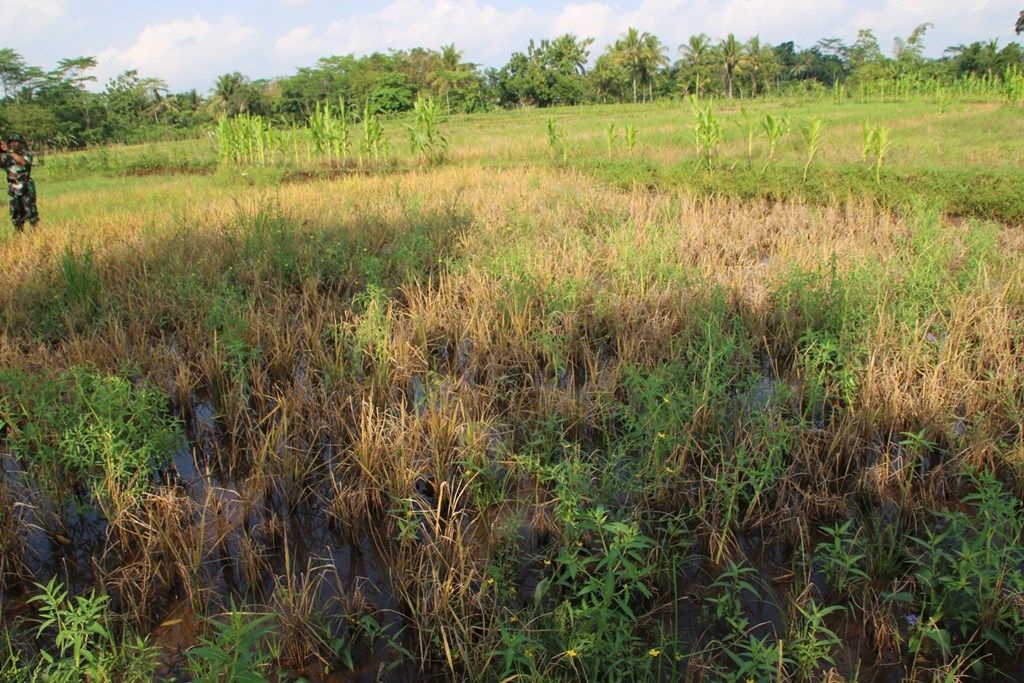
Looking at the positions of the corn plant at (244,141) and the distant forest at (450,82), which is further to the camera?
the distant forest at (450,82)

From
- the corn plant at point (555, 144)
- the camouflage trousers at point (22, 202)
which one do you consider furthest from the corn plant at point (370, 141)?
the camouflage trousers at point (22, 202)

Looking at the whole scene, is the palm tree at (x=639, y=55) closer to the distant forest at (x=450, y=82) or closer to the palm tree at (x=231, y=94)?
the distant forest at (x=450, y=82)

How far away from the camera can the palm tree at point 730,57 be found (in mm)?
50312

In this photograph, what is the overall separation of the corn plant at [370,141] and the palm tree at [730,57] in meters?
41.5

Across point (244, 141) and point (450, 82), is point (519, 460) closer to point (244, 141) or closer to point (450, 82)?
point (244, 141)

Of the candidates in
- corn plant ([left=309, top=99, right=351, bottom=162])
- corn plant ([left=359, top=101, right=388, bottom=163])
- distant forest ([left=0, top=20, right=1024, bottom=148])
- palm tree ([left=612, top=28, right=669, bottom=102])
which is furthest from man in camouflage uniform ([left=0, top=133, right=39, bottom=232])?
palm tree ([left=612, top=28, right=669, bottom=102])

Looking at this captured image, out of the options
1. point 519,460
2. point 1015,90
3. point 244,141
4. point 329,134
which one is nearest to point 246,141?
point 244,141

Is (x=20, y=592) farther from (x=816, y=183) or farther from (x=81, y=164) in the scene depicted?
(x=81, y=164)

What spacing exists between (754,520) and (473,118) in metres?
33.9

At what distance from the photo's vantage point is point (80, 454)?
3.31 m

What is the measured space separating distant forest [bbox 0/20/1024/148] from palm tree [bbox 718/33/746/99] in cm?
8

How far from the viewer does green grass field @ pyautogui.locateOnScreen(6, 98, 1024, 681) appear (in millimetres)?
2371

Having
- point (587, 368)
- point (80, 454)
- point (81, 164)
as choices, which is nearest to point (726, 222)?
point (587, 368)

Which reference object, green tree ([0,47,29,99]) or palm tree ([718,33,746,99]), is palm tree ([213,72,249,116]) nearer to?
green tree ([0,47,29,99])
